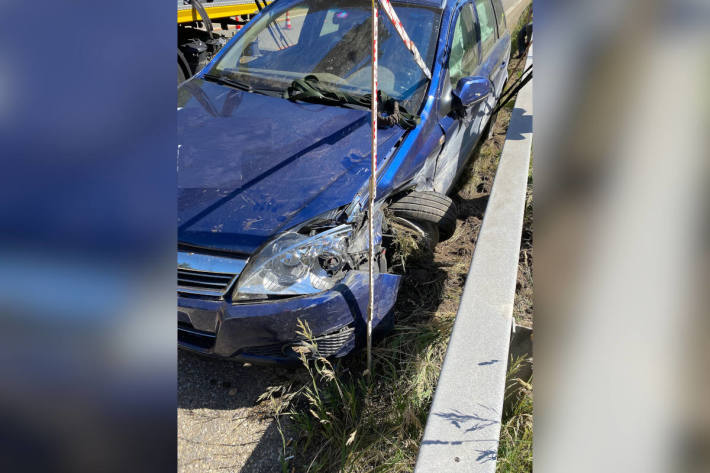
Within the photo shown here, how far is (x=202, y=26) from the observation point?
6.66 metres

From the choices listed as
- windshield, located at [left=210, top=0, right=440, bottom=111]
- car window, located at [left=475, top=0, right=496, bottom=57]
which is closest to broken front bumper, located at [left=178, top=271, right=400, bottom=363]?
windshield, located at [left=210, top=0, right=440, bottom=111]

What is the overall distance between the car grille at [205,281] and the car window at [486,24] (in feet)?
→ 11.2

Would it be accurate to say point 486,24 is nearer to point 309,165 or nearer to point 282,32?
point 282,32

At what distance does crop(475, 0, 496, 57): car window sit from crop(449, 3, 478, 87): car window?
34 centimetres

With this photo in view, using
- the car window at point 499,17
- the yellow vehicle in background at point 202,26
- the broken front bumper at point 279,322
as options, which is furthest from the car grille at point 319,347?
the car window at point 499,17

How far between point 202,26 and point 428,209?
200 inches

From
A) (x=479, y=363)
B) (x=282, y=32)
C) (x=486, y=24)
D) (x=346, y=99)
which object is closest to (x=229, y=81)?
(x=282, y=32)

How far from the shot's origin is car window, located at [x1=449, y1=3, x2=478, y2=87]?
3758 millimetres

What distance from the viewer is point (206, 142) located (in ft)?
9.94

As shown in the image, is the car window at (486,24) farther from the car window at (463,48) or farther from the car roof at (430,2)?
the car roof at (430,2)

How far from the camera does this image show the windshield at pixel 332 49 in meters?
3.43

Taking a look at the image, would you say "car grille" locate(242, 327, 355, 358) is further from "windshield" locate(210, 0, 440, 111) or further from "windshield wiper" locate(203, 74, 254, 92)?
"windshield wiper" locate(203, 74, 254, 92)
